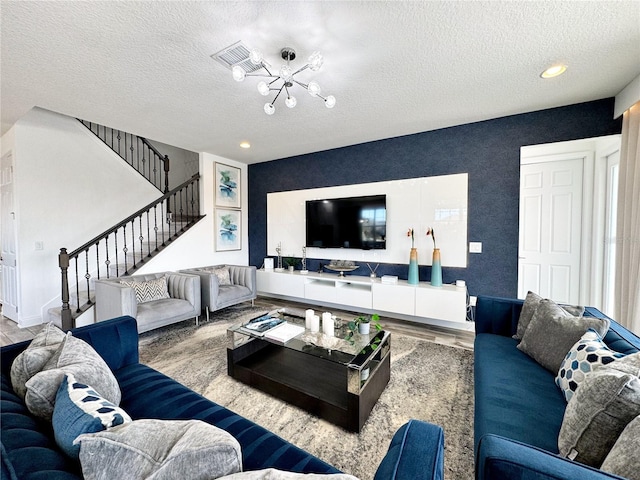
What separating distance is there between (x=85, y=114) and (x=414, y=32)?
3.47 m

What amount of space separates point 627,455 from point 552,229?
11.2ft

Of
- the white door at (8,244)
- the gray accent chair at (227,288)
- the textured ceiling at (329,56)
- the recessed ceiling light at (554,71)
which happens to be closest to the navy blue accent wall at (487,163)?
the textured ceiling at (329,56)

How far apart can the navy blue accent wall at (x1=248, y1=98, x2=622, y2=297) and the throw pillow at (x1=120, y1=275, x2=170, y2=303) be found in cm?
277

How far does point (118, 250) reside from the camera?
171 inches

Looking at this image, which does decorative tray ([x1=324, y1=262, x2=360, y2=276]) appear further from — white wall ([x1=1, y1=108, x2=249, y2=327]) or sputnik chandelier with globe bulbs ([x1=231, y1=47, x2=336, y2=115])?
sputnik chandelier with globe bulbs ([x1=231, y1=47, x2=336, y2=115])

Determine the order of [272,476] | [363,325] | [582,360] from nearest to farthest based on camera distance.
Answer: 1. [272,476]
2. [582,360]
3. [363,325]

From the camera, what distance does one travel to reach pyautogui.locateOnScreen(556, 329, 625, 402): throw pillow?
48.4 inches

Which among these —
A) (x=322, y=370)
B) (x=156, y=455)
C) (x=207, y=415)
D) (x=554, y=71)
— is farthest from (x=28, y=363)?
(x=554, y=71)

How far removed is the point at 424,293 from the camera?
10.7ft

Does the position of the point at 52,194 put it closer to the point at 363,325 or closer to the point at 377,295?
the point at 363,325

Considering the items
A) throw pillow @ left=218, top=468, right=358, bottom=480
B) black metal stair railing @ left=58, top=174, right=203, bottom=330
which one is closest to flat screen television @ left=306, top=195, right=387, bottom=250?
black metal stair railing @ left=58, top=174, right=203, bottom=330

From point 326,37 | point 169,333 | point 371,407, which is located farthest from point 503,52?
point 169,333

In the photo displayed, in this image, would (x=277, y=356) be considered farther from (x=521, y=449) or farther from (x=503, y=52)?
(x=503, y=52)

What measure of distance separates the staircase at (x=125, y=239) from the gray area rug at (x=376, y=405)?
1179 mm
